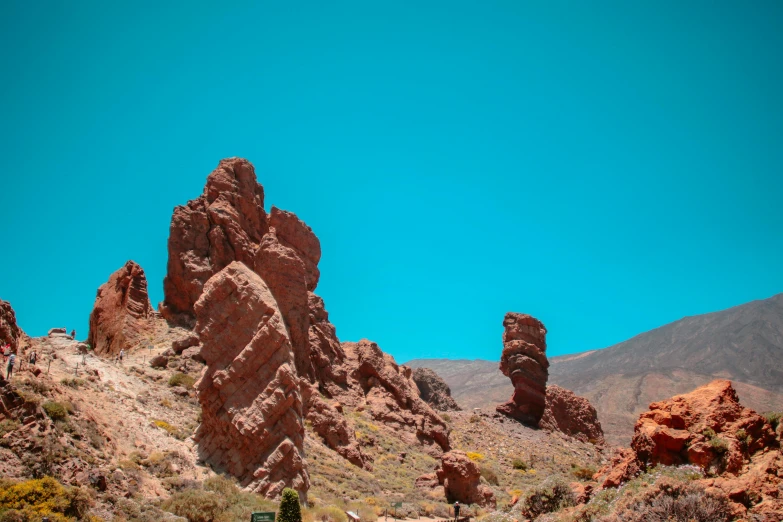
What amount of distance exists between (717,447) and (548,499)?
5265 millimetres

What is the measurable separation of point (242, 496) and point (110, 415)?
592 cm

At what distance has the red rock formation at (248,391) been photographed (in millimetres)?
19325

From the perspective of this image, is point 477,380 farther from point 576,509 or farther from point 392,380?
point 576,509

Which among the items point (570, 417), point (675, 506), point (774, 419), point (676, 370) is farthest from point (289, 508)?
point (676, 370)

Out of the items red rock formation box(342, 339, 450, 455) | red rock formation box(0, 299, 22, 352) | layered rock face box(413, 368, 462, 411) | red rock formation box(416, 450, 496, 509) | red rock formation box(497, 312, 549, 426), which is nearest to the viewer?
red rock formation box(0, 299, 22, 352)

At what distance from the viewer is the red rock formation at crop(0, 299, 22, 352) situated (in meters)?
17.8

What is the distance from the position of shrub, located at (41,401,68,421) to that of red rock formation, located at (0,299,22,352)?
8.28 feet

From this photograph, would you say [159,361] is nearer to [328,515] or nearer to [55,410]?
[55,410]

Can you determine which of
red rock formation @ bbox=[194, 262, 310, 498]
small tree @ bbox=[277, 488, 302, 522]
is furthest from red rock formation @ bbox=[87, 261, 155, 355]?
small tree @ bbox=[277, 488, 302, 522]

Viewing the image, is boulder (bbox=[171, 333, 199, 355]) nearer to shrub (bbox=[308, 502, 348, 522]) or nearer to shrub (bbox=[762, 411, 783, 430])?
shrub (bbox=[308, 502, 348, 522])

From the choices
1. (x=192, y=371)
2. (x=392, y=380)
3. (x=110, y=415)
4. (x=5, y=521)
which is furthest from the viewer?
(x=392, y=380)

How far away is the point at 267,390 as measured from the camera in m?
20.1

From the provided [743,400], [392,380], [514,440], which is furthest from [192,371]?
[743,400]

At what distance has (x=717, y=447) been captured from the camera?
1181cm
